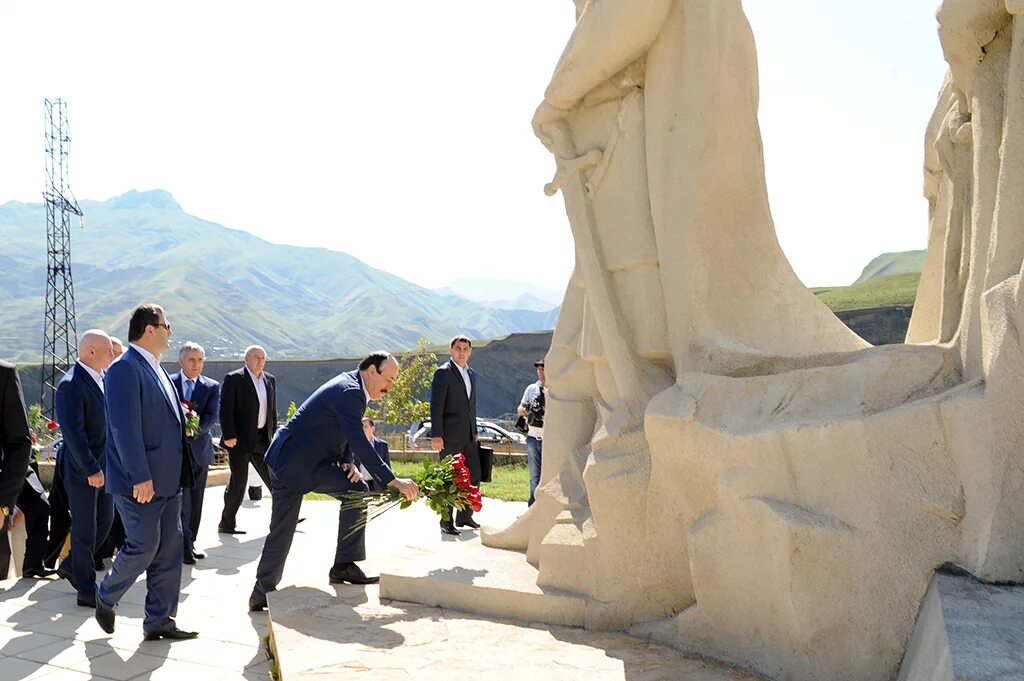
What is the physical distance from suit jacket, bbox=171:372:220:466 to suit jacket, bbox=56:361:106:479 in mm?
1576

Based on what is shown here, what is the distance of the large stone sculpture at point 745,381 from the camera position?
279 cm

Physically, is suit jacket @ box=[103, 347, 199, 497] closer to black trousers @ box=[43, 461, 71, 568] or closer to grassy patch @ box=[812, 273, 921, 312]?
black trousers @ box=[43, 461, 71, 568]

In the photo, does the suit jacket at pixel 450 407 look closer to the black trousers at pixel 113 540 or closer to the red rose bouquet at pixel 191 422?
the red rose bouquet at pixel 191 422

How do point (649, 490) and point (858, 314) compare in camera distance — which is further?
point (858, 314)

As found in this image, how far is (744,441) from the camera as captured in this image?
3217mm

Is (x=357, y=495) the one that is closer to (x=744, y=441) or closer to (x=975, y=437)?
(x=744, y=441)

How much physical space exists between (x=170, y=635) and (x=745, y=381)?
3205 mm

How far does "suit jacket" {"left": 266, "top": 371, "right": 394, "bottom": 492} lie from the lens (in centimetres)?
480

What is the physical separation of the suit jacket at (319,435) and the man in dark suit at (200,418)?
2.04m

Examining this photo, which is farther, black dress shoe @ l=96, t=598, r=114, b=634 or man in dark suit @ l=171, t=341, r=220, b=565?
man in dark suit @ l=171, t=341, r=220, b=565

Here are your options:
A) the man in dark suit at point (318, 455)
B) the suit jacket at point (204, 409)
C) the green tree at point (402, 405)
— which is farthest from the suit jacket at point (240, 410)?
the green tree at point (402, 405)

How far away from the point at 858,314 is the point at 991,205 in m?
22.8

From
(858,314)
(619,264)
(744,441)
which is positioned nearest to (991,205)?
(744,441)

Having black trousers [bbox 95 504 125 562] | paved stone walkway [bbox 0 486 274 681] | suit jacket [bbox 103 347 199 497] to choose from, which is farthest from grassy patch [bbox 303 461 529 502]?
suit jacket [bbox 103 347 199 497]
